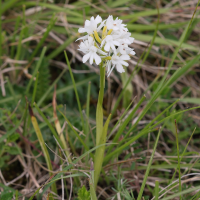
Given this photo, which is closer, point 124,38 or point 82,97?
point 124,38

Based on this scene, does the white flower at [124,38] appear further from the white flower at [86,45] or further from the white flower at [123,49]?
the white flower at [86,45]

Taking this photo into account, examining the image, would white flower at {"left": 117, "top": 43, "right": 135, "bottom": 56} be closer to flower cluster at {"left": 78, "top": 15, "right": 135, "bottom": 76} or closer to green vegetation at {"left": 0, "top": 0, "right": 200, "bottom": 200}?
flower cluster at {"left": 78, "top": 15, "right": 135, "bottom": 76}

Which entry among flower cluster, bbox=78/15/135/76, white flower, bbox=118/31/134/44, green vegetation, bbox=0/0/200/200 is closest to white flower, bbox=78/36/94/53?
flower cluster, bbox=78/15/135/76

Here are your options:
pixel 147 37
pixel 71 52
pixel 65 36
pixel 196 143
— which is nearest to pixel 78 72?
pixel 71 52

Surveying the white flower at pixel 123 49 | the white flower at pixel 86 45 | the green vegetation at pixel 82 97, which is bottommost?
the green vegetation at pixel 82 97

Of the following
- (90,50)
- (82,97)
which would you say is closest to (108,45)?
(90,50)

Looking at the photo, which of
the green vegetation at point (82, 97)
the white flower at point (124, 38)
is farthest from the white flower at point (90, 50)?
the green vegetation at point (82, 97)

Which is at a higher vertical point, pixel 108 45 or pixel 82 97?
pixel 108 45

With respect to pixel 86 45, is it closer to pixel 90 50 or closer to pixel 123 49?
pixel 90 50

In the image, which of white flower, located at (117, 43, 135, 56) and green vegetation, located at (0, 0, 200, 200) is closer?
white flower, located at (117, 43, 135, 56)

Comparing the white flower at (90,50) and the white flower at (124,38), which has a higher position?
the white flower at (124,38)

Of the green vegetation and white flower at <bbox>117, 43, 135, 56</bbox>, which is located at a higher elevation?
white flower at <bbox>117, 43, 135, 56</bbox>

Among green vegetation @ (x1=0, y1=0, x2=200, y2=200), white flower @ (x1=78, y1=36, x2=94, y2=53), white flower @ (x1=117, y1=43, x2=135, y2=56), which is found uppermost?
white flower @ (x1=78, y1=36, x2=94, y2=53)
